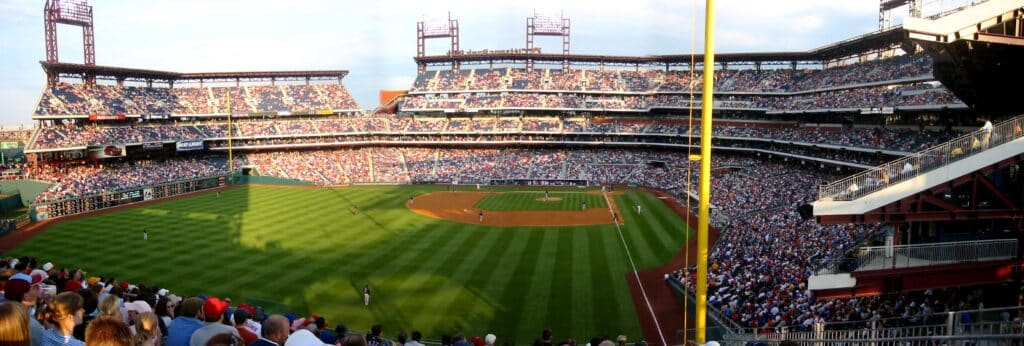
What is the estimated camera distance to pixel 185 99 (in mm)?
71062

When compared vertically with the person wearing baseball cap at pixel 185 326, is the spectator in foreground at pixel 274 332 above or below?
above

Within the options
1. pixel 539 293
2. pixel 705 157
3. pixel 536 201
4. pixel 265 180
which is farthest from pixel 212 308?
pixel 265 180

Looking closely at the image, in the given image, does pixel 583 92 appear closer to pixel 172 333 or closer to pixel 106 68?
pixel 106 68

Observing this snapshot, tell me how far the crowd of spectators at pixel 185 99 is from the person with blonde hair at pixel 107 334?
Result: 6721 cm

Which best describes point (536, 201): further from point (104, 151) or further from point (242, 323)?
point (242, 323)

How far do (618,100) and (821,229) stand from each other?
1985 inches

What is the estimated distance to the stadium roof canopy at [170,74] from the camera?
198 feet

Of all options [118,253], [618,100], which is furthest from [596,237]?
[618,100]

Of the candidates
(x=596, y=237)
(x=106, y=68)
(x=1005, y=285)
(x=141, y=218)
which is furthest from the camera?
(x=106, y=68)

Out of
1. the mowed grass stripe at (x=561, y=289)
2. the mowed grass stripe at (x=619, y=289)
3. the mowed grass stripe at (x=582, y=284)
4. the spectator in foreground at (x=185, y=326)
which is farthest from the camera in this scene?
the mowed grass stripe at (x=619, y=289)

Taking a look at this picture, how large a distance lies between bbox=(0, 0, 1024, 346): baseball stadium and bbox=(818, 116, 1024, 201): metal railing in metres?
0.07

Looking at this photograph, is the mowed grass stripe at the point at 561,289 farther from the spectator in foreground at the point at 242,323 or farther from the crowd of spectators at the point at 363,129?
the crowd of spectators at the point at 363,129

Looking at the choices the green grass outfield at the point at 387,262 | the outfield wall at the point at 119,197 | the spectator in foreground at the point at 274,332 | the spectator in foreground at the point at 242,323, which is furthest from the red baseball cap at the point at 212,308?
the outfield wall at the point at 119,197

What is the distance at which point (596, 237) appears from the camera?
3306cm
